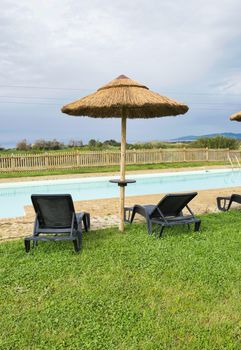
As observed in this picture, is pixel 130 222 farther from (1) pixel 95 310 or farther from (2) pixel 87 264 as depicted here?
(1) pixel 95 310

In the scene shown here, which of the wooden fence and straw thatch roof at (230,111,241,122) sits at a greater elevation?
straw thatch roof at (230,111,241,122)

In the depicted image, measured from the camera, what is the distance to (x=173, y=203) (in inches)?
233

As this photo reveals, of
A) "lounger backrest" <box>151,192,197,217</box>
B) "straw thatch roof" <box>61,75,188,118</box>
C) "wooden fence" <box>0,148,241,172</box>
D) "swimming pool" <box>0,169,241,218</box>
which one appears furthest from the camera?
"wooden fence" <box>0,148,241,172</box>

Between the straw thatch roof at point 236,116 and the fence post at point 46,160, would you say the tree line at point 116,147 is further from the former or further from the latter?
the straw thatch roof at point 236,116

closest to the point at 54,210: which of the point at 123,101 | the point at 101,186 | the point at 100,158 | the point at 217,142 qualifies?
the point at 123,101

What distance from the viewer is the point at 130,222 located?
6816 millimetres

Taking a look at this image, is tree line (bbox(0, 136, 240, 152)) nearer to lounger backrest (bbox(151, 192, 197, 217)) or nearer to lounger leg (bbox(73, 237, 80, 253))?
lounger backrest (bbox(151, 192, 197, 217))

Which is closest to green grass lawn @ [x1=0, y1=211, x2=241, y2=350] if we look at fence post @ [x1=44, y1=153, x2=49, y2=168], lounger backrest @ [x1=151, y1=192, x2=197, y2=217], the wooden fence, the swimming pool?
lounger backrest @ [x1=151, y1=192, x2=197, y2=217]

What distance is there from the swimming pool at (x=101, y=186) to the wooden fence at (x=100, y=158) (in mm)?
3652

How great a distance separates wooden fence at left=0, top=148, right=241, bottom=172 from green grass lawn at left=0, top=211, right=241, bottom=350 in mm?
14194

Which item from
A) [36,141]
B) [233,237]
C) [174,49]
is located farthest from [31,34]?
[233,237]

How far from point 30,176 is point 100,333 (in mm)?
15274

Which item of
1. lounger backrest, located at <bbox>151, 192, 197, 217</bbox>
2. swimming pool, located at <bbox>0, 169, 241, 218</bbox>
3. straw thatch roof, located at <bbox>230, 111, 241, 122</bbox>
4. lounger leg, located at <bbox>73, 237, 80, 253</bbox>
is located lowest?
swimming pool, located at <bbox>0, 169, 241, 218</bbox>

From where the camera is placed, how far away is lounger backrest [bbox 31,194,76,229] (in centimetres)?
496
